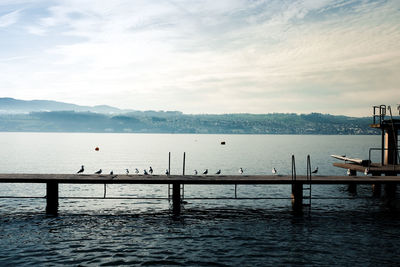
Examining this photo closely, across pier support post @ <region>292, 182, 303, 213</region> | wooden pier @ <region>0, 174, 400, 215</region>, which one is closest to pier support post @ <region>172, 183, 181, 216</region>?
wooden pier @ <region>0, 174, 400, 215</region>

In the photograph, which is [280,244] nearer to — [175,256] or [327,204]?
[175,256]

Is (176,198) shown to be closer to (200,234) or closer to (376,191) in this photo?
(200,234)

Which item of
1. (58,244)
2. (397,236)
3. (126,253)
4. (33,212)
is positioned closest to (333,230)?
(397,236)

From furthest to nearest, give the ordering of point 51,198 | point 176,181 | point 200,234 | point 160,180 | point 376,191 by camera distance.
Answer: point 376,191 < point 51,198 < point 176,181 < point 160,180 < point 200,234

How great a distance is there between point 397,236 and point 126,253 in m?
16.0

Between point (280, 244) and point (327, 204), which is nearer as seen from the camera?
point (280, 244)

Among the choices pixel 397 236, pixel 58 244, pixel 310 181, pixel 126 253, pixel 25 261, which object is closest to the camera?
pixel 25 261

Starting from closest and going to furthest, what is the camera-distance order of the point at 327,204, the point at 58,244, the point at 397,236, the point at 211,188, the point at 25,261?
the point at 25,261 → the point at 58,244 → the point at 397,236 → the point at 327,204 → the point at 211,188

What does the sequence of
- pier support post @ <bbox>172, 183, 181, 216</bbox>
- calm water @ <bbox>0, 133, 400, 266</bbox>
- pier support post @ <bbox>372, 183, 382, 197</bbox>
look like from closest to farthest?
calm water @ <bbox>0, 133, 400, 266</bbox>, pier support post @ <bbox>172, 183, 181, 216</bbox>, pier support post @ <bbox>372, 183, 382, 197</bbox>

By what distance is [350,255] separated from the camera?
722 inches

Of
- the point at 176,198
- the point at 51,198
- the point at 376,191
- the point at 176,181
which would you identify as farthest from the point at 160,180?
the point at 376,191

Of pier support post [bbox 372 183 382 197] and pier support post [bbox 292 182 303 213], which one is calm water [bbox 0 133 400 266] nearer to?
pier support post [bbox 292 182 303 213]

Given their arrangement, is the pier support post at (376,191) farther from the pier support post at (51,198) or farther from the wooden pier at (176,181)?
the pier support post at (51,198)

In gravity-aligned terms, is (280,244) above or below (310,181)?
below
